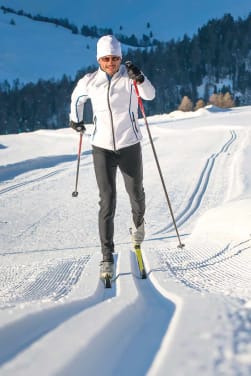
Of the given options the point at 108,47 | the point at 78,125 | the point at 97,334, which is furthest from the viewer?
the point at 78,125

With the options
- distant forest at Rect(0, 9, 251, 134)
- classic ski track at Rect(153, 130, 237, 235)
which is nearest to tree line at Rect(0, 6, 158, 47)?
distant forest at Rect(0, 9, 251, 134)

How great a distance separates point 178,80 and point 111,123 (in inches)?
4421

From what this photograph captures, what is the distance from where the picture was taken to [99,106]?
363cm

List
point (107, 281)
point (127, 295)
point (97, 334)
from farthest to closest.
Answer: point (107, 281)
point (127, 295)
point (97, 334)

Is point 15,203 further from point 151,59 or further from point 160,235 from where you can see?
point 151,59

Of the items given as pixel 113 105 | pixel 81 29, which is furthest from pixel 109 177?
pixel 81 29

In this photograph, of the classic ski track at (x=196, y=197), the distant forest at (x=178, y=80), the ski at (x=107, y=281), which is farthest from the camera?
the distant forest at (x=178, y=80)

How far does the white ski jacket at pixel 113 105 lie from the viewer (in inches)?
141

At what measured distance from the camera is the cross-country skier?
3561 millimetres

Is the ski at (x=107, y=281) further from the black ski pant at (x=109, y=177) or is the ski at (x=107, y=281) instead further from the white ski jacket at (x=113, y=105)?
the white ski jacket at (x=113, y=105)

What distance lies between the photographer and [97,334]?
Result: 215 centimetres

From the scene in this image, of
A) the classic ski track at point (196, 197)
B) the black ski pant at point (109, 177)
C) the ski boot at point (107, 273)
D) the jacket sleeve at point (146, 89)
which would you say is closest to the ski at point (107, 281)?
the ski boot at point (107, 273)

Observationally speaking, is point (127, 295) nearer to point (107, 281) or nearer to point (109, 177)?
point (107, 281)

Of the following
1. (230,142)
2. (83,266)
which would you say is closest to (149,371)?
(83,266)
